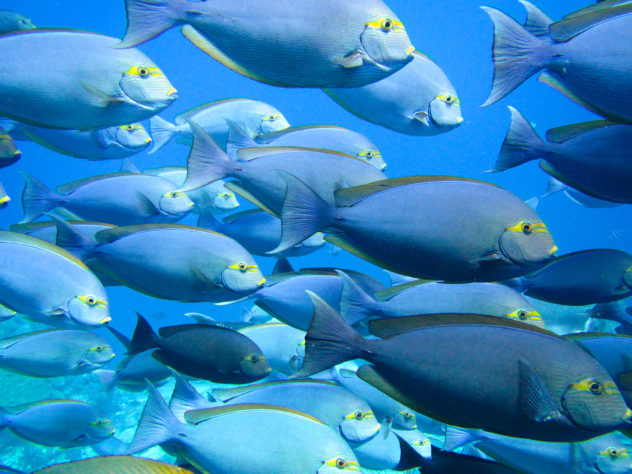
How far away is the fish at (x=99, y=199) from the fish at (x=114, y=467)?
2167 millimetres

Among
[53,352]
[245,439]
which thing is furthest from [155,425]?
[53,352]

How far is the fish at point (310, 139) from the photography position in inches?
95.3

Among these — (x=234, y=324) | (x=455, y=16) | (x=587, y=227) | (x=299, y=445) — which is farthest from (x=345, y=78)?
(x=587, y=227)

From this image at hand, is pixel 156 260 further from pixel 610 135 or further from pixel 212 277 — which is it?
pixel 610 135

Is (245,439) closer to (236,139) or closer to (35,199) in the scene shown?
(236,139)

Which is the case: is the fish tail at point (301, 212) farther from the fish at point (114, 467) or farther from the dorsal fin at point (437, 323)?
the fish at point (114, 467)

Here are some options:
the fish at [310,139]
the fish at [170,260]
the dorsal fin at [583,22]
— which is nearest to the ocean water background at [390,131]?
the fish at [310,139]

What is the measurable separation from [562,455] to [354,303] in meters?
1.61

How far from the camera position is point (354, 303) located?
1945 mm

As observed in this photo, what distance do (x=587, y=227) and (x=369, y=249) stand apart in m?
67.5

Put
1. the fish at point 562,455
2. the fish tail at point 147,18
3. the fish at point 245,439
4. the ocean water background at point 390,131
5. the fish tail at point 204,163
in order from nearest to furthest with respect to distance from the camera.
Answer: the fish tail at point 147,18 < the fish at point 245,439 < the fish tail at point 204,163 < the fish at point 562,455 < the ocean water background at point 390,131

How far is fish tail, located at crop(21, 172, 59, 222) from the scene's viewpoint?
2926 mm

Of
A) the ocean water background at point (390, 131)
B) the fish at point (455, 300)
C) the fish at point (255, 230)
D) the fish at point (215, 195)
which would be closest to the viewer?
the fish at point (455, 300)

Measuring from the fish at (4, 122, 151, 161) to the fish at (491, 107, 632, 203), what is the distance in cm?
229
